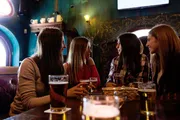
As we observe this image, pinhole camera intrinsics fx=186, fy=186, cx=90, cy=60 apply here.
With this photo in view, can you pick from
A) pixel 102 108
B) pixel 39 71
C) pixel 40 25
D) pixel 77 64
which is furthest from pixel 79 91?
pixel 40 25

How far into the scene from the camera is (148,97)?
0.97m

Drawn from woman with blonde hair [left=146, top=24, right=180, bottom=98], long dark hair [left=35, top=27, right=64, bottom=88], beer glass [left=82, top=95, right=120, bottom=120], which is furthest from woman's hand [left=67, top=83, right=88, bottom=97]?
woman with blonde hair [left=146, top=24, right=180, bottom=98]

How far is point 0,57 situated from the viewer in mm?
4844

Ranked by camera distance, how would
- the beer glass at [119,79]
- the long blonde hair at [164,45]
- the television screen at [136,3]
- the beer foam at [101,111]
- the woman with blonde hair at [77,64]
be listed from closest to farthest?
the beer foam at [101,111] → the beer glass at [119,79] → the long blonde hair at [164,45] → the woman with blonde hair at [77,64] → the television screen at [136,3]

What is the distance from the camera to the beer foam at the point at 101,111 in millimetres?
564

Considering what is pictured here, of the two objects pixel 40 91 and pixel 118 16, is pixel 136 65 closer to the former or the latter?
pixel 40 91

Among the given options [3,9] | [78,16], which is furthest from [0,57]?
[78,16]

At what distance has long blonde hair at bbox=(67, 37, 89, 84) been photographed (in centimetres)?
203

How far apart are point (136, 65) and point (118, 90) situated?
1273 mm

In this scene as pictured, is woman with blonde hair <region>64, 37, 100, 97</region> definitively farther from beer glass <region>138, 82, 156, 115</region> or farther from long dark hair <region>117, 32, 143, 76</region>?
beer glass <region>138, 82, 156, 115</region>

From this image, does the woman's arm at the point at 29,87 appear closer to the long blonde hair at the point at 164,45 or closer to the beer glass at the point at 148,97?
the beer glass at the point at 148,97

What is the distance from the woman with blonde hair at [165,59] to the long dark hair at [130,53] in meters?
0.28

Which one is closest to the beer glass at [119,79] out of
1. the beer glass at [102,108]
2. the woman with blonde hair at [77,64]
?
the woman with blonde hair at [77,64]

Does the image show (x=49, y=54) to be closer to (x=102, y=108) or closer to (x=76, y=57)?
(x=76, y=57)
